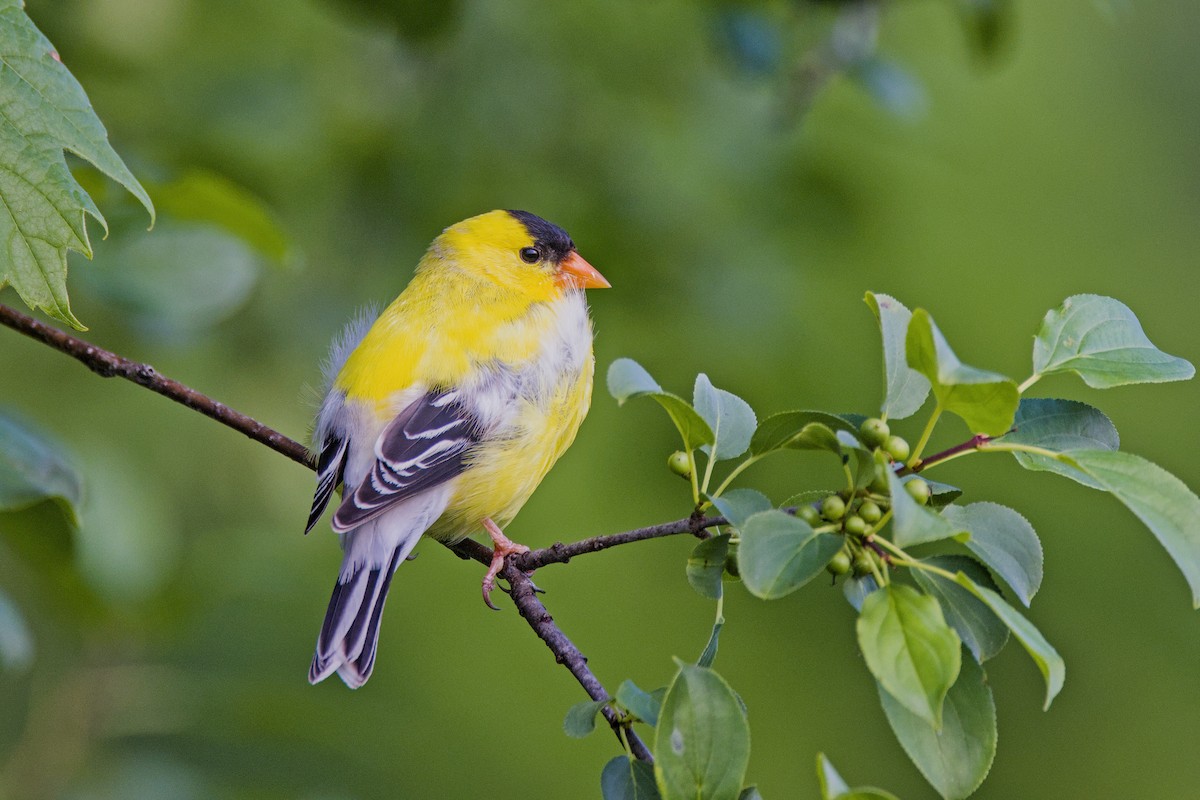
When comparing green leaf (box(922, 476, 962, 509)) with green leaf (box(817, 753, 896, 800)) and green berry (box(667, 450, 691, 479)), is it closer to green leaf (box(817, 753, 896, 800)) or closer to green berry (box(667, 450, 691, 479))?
green berry (box(667, 450, 691, 479))

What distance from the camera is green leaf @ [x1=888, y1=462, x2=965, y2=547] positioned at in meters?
1.14

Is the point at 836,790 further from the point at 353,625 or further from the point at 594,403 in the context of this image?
the point at 594,403

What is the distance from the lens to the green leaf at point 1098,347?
54.8 inches

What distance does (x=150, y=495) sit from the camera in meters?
2.64

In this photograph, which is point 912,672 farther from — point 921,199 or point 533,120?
point 921,199

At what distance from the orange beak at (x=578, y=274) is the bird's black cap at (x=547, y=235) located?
2 cm

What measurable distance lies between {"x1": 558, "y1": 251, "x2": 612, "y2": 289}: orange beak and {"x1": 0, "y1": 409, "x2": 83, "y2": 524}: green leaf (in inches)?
62.0

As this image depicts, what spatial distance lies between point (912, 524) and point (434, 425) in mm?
1536

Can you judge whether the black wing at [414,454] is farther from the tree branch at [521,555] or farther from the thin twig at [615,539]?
the thin twig at [615,539]

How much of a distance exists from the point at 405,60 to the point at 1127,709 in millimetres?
4684

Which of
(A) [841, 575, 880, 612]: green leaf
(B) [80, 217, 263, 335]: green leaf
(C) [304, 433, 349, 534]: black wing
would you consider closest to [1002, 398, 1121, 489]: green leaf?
(A) [841, 575, 880, 612]: green leaf

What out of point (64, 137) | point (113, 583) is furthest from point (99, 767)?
point (64, 137)

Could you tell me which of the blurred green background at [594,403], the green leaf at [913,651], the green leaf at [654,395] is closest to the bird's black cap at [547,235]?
the blurred green background at [594,403]

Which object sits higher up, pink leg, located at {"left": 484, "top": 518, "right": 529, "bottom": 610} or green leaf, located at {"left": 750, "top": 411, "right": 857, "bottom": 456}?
green leaf, located at {"left": 750, "top": 411, "right": 857, "bottom": 456}
